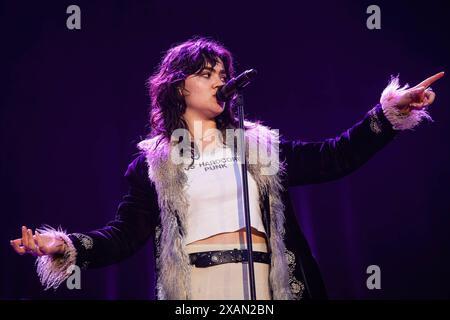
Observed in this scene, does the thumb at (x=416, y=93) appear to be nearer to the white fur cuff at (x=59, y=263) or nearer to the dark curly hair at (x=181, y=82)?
the dark curly hair at (x=181, y=82)

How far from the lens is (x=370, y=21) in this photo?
3.82 metres

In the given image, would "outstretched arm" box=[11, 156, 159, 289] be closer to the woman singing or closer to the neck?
the woman singing

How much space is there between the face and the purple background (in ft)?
4.59

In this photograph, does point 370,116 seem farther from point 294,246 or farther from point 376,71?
point 376,71

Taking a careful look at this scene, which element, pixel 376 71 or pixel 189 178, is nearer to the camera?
pixel 189 178

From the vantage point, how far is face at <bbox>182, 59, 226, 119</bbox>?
2.36 m

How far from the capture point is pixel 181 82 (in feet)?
8.21

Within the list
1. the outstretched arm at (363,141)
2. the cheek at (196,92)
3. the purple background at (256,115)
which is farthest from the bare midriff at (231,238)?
the purple background at (256,115)

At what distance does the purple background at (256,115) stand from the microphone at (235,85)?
1.72m

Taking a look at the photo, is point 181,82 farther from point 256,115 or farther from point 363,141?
point 256,115

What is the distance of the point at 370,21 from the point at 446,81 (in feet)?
2.10
